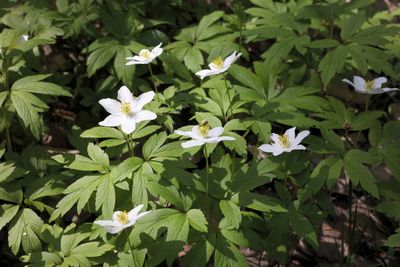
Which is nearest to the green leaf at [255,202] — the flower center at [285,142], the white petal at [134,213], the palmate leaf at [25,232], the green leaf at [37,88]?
the flower center at [285,142]

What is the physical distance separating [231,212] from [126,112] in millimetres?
731

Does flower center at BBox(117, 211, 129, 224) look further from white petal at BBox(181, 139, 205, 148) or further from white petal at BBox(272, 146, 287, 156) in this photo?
white petal at BBox(272, 146, 287, 156)

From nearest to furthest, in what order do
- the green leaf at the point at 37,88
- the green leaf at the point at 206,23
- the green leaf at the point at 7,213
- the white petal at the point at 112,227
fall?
the white petal at the point at 112,227 → the green leaf at the point at 7,213 → the green leaf at the point at 37,88 → the green leaf at the point at 206,23

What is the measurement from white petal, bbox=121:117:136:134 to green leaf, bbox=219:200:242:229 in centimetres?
56

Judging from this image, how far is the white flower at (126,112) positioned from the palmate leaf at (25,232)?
693 mm

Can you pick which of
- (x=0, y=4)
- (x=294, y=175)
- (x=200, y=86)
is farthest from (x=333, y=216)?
(x=0, y=4)

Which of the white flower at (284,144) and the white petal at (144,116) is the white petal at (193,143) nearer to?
the white petal at (144,116)

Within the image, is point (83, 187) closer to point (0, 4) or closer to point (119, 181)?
point (119, 181)

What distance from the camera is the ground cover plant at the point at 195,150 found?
2.32 m

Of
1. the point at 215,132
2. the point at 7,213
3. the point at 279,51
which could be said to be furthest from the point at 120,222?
the point at 279,51

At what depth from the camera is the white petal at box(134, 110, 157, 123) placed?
236 centimetres

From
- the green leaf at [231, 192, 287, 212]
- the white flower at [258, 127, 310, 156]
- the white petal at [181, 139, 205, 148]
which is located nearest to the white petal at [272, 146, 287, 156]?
the white flower at [258, 127, 310, 156]

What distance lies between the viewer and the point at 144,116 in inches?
93.9

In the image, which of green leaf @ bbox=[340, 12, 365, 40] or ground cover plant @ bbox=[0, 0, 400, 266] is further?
green leaf @ bbox=[340, 12, 365, 40]
